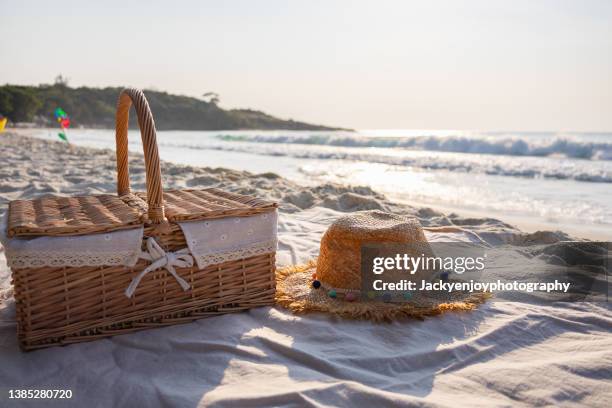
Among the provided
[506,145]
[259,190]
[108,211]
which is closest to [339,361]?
[108,211]

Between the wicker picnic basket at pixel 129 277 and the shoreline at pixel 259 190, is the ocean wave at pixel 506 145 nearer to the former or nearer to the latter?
the shoreline at pixel 259 190

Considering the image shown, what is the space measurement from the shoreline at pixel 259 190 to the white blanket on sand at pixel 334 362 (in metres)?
1.59

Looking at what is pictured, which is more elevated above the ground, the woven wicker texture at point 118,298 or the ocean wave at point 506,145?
the ocean wave at point 506,145

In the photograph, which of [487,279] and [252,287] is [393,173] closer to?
[487,279]

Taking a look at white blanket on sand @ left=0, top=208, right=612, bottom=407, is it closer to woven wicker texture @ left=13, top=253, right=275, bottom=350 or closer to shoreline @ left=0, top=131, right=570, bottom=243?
woven wicker texture @ left=13, top=253, right=275, bottom=350

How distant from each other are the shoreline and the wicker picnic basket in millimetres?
2118

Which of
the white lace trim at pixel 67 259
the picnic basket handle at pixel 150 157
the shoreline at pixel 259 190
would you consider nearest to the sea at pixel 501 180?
the shoreline at pixel 259 190

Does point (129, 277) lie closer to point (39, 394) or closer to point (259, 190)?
point (39, 394)

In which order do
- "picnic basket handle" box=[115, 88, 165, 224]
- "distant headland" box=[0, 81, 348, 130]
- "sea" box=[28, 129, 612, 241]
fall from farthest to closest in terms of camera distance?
"distant headland" box=[0, 81, 348, 130], "sea" box=[28, 129, 612, 241], "picnic basket handle" box=[115, 88, 165, 224]

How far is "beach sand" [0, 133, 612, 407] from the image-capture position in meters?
1.59

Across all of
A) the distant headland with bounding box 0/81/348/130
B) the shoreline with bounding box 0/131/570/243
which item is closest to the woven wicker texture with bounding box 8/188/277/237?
the shoreline with bounding box 0/131/570/243

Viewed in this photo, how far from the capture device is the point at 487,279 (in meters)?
2.75

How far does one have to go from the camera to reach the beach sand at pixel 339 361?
159cm

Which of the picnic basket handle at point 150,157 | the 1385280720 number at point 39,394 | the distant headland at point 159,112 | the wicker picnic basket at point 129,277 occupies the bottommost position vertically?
the 1385280720 number at point 39,394
